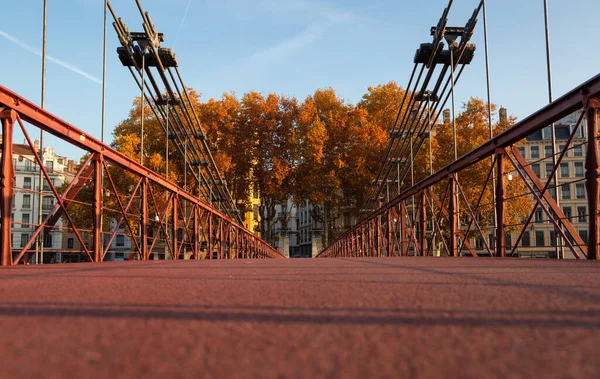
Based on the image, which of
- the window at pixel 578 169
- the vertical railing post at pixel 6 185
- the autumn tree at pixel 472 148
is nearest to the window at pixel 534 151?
the window at pixel 578 169

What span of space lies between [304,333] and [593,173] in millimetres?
3608

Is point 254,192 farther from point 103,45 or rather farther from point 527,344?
point 527,344

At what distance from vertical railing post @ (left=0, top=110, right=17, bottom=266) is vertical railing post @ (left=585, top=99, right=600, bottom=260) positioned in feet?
13.7

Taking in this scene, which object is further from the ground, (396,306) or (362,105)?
(362,105)

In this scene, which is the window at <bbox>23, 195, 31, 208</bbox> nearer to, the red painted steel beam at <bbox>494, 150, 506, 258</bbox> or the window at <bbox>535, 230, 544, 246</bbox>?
the window at <bbox>535, 230, 544, 246</bbox>

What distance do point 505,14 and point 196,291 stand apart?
11.3m

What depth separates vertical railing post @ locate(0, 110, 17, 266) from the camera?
12.7ft

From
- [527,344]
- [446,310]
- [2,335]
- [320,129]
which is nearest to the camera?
[527,344]

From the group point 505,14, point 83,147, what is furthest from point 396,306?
point 505,14

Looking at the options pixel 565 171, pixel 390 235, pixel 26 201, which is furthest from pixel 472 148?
pixel 26 201

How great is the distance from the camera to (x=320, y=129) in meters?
30.8

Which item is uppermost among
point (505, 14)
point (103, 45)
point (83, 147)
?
point (505, 14)

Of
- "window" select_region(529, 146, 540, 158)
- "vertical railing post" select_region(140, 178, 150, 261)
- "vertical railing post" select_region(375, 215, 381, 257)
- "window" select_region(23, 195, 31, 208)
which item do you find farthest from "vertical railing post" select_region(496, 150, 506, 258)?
"window" select_region(23, 195, 31, 208)

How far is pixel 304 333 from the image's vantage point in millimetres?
1099
